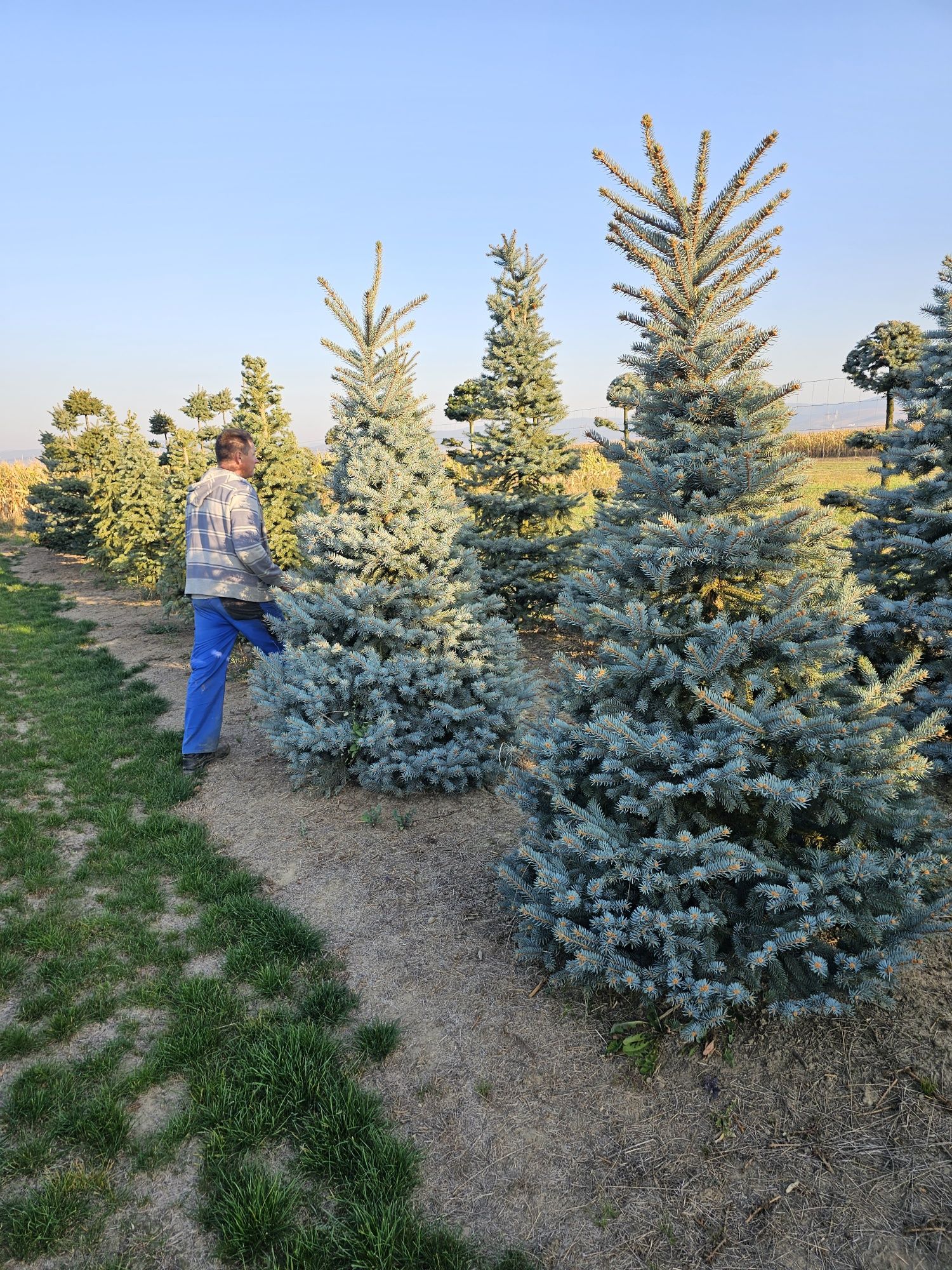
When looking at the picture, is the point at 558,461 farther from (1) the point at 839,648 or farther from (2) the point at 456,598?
(1) the point at 839,648

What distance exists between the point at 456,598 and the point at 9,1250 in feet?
12.7

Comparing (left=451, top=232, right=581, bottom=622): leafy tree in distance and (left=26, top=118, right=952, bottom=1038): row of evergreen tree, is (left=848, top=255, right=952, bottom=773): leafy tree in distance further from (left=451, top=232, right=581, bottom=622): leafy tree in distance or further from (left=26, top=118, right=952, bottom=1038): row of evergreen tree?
(left=451, top=232, right=581, bottom=622): leafy tree in distance

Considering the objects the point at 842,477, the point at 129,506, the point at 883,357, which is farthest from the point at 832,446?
the point at 129,506

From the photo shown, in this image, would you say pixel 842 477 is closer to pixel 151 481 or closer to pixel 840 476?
pixel 840 476

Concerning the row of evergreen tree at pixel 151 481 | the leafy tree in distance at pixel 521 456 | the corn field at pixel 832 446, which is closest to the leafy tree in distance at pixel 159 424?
the row of evergreen tree at pixel 151 481

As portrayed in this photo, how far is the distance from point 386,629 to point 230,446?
225 centimetres

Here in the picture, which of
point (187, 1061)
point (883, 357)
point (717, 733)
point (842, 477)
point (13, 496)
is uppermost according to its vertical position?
point (883, 357)

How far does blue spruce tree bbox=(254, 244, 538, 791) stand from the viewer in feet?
14.7

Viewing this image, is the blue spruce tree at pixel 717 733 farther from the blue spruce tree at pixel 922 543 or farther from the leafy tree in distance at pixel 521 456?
the leafy tree in distance at pixel 521 456

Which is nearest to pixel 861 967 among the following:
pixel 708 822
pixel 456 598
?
pixel 708 822

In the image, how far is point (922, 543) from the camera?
13.7 ft

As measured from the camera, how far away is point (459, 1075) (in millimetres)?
2506

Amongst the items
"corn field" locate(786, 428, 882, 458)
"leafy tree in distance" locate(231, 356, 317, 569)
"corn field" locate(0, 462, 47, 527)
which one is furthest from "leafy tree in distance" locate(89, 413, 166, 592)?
"corn field" locate(786, 428, 882, 458)

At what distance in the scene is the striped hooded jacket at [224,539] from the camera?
208 inches
